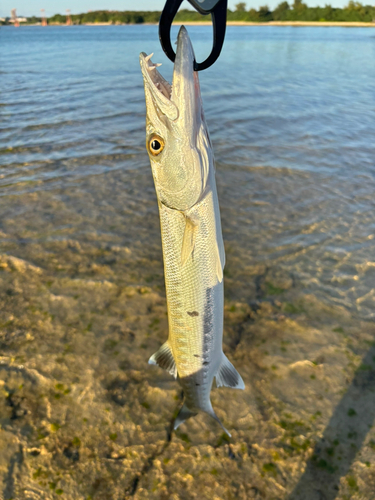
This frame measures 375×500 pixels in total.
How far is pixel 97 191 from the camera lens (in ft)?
27.6

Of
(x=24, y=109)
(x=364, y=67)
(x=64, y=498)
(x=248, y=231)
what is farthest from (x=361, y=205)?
(x=364, y=67)

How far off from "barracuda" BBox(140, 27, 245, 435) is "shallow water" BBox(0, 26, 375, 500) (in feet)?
3.16

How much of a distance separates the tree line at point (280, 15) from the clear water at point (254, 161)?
375 ft

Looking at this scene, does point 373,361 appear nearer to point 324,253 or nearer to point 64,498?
point 324,253

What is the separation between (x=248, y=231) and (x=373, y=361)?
344cm

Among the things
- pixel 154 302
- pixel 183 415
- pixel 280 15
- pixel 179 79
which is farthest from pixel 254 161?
pixel 280 15

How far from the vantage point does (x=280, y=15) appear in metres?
136

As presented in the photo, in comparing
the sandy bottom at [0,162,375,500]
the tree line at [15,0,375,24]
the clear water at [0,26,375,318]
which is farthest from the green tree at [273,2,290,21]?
the sandy bottom at [0,162,375,500]

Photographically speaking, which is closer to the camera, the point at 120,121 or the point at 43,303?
the point at 43,303

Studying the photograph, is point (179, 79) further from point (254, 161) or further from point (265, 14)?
point (265, 14)

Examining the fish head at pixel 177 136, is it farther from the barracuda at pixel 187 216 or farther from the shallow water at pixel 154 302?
the shallow water at pixel 154 302

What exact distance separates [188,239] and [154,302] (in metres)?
2.66

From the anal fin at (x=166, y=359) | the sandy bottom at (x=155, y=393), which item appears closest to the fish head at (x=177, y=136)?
the anal fin at (x=166, y=359)

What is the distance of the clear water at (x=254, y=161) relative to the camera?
6242 mm
